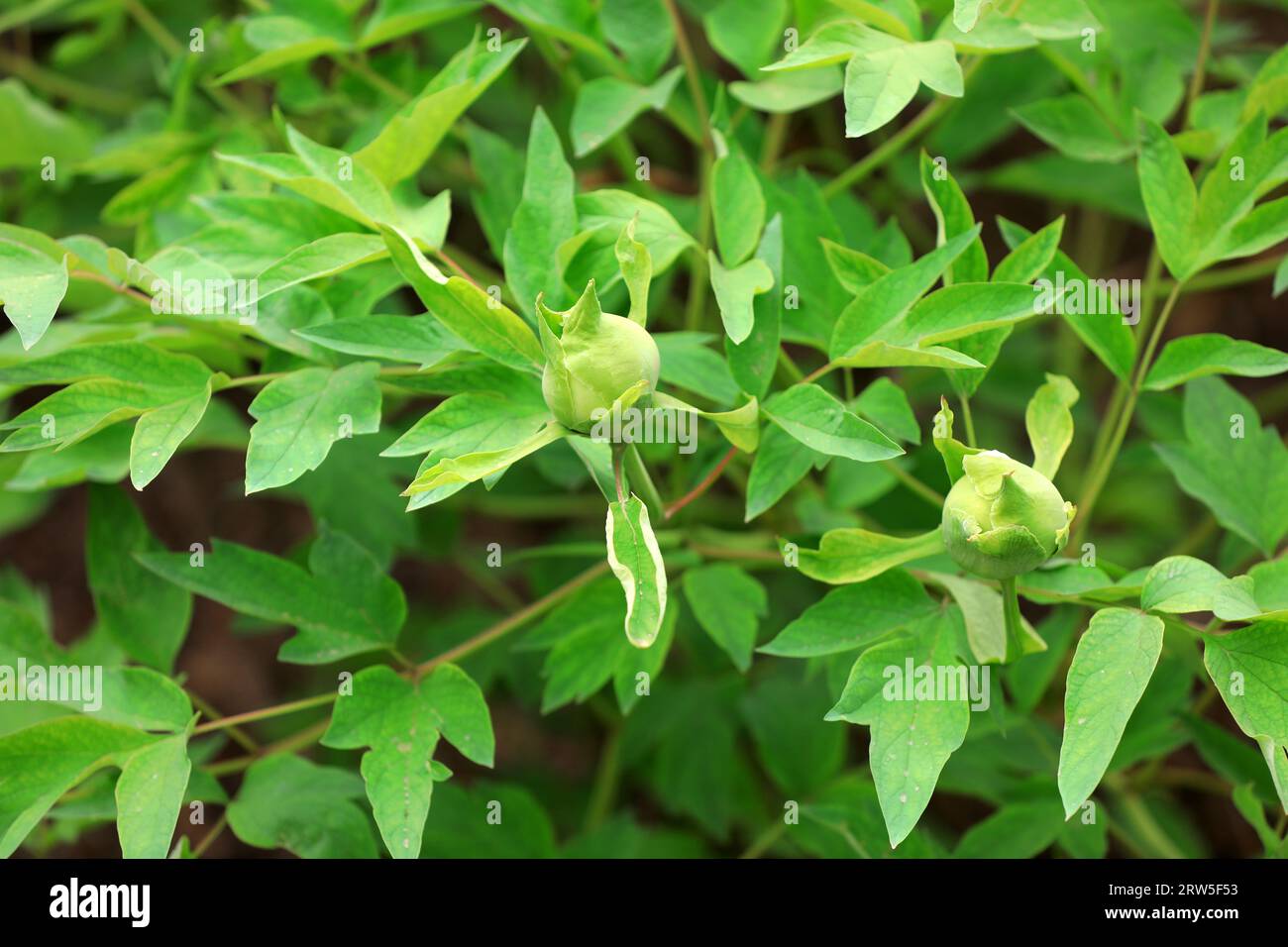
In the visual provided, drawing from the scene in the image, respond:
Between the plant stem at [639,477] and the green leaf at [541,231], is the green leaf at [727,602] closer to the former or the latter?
the plant stem at [639,477]

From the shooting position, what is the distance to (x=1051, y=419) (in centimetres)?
73

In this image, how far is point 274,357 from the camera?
0.83 meters

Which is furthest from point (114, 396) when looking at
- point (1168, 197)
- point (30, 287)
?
point (1168, 197)

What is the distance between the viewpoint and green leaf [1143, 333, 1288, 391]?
74 centimetres

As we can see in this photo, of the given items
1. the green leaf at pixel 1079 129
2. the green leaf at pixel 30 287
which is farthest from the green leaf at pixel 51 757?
the green leaf at pixel 1079 129

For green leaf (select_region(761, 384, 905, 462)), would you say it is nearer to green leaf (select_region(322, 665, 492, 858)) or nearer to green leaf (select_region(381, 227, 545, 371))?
green leaf (select_region(381, 227, 545, 371))

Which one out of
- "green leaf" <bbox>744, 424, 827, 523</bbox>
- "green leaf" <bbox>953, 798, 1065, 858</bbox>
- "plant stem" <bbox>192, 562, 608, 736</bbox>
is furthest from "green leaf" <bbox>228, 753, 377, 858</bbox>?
"green leaf" <bbox>953, 798, 1065, 858</bbox>

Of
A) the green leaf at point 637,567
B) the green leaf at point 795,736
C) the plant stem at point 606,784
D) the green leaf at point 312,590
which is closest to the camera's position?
the green leaf at point 637,567

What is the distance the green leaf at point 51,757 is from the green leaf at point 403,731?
6.3 inches

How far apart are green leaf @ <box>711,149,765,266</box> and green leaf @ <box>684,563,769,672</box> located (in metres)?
0.25

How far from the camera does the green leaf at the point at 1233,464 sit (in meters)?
0.85

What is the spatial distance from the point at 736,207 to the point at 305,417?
0.33 m

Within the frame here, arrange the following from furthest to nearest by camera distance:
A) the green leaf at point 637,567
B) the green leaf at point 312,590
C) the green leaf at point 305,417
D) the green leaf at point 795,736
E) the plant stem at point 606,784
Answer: the plant stem at point 606,784 < the green leaf at point 795,736 < the green leaf at point 312,590 < the green leaf at point 305,417 < the green leaf at point 637,567

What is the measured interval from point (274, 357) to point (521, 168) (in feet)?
0.90
